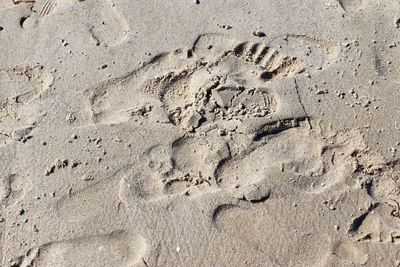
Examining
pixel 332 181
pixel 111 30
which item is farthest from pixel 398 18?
pixel 111 30

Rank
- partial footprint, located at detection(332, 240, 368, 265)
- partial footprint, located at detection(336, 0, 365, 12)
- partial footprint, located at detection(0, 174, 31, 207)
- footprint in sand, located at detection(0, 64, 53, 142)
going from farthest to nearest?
partial footprint, located at detection(336, 0, 365, 12)
footprint in sand, located at detection(0, 64, 53, 142)
partial footprint, located at detection(0, 174, 31, 207)
partial footprint, located at detection(332, 240, 368, 265)

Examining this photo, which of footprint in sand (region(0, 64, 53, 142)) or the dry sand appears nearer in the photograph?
the dry sand

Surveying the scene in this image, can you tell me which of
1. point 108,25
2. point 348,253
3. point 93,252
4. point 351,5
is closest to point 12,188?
point 93,252

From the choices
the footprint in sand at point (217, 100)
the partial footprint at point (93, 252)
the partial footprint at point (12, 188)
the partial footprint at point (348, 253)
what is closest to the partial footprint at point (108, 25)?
the footprint in sand at point (217, 100)

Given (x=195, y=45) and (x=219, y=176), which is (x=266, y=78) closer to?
(x=195, y=45)

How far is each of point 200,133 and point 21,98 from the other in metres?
0.83

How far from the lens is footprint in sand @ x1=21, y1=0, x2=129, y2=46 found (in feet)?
8.05

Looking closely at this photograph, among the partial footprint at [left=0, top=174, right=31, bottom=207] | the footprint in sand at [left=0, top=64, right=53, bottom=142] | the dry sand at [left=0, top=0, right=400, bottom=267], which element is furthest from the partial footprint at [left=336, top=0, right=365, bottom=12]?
the partial footprint at [left=0, top=174, right=31, bottom=207]

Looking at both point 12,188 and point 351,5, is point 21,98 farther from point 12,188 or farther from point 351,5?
point 351,5

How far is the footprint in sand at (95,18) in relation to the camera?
2453mm

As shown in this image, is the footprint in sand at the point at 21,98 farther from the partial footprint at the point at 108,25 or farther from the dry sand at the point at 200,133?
the partial footprint at the point at 108,25

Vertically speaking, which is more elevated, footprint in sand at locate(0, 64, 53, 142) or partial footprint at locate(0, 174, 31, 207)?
footprint in sand at locate(0, 64, 53, 142)

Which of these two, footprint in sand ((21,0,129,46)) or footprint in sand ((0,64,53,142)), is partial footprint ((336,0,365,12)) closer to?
footprint in sand ((21,0,129,46))

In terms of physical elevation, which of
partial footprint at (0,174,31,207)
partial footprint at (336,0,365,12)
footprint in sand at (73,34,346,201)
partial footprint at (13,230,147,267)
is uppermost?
partial footprint at (336,0,365,12)
